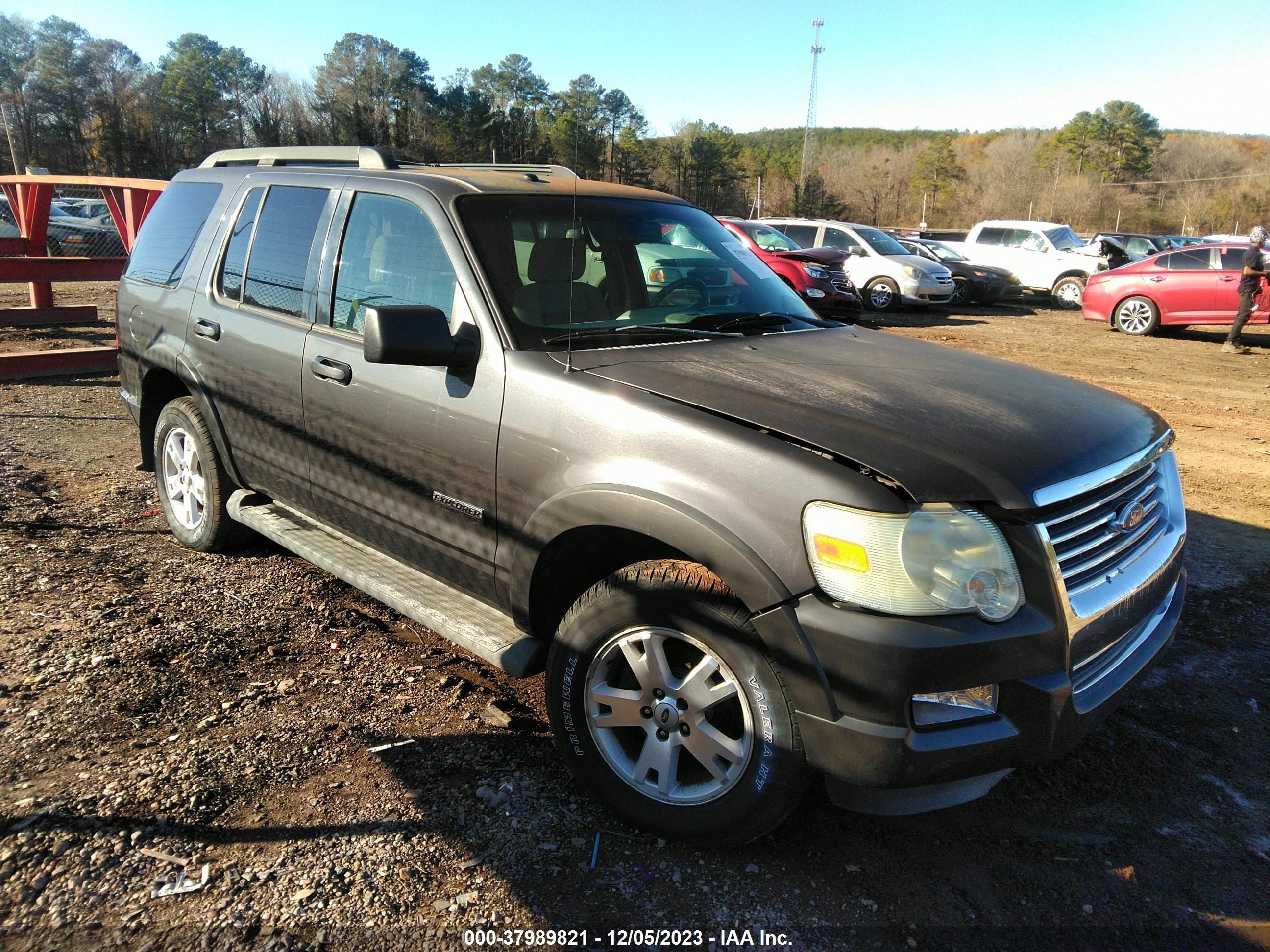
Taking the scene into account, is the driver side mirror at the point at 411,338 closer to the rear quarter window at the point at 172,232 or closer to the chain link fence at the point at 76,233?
the rear quarter window at the point at 172,232

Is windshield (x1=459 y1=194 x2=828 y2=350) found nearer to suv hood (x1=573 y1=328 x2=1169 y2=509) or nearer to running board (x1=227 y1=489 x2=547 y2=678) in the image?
suv hood (x1=573 y1=328 x2=1169 y2=509)

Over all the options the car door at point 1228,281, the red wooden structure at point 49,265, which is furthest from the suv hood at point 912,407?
the car door at point 1228,281

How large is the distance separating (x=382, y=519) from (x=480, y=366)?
857 millimetres

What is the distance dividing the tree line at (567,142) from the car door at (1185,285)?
10.5 meters

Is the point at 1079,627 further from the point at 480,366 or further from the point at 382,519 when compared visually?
the point at 382,519

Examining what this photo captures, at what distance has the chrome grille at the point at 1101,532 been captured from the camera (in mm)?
2281

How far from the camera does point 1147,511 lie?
9.11 ft

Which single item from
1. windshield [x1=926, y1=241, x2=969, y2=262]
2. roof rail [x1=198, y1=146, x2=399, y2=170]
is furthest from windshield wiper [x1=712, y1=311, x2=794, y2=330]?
windshield [x1=926, y1=241, x2=969, y2=262]

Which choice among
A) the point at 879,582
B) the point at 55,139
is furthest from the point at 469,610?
the point at 55,139

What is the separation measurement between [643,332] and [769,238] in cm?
1626

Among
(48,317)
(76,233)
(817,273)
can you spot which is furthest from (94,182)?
(76,233)

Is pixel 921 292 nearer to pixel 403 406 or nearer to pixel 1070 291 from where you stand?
pixel 1070 291

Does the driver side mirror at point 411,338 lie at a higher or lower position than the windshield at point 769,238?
lower

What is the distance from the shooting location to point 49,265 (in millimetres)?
9227
